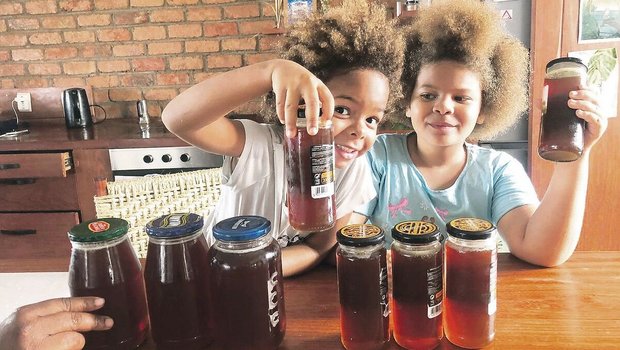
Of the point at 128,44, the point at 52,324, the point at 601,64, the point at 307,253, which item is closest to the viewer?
the point at 52,324

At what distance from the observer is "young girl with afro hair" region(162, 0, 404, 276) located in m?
0.89

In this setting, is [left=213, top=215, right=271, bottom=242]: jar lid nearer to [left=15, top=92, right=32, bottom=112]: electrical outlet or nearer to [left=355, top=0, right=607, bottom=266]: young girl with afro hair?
[left=355, top=0, right=607, bottom=266]: young girl with afro hair

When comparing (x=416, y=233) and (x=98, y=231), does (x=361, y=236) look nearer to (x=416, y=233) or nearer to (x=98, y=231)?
(x=416, y=233)

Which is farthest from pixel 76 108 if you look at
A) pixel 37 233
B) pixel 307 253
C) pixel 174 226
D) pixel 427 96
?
pixel 174 226

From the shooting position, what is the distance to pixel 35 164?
229 cm

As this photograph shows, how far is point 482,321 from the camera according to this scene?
66 cm

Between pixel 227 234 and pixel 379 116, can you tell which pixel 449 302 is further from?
pixel 379 116

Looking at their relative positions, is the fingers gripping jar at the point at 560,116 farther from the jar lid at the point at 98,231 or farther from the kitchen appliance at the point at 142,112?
the kitchen appliance at the point at 142,112

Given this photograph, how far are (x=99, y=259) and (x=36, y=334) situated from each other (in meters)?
0.11

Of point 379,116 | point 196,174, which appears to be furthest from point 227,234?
point 196,174

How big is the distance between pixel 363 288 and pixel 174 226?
10.1 inches

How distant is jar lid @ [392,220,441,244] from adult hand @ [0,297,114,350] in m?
0.39

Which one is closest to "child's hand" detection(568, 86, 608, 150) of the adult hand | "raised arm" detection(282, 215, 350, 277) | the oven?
"raised arm" detection(282, 215, 350, 277)

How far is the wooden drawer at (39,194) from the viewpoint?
238 cm
